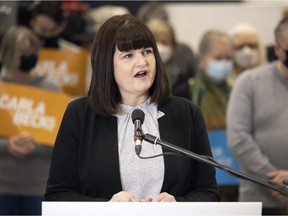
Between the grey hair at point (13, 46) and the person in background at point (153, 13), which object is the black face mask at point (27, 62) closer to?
the grey hair at point (13, 46)

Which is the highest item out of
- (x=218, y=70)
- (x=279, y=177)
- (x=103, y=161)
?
(x=218, y=70)

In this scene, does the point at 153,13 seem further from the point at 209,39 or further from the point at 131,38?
the point at 131,38

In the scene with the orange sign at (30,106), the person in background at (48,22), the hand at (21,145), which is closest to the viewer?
the hand at (21,145)

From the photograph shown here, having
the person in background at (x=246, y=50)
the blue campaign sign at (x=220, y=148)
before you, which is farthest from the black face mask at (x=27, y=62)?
the person in background at (x=246, y=50)

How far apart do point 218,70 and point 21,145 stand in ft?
5.47

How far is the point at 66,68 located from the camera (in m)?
5.88

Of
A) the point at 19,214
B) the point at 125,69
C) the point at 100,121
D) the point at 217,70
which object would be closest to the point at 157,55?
the point at 125,69

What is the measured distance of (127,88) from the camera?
3.01 meters

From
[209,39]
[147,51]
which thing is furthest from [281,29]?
[147,51]

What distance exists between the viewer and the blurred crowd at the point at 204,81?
4234mm

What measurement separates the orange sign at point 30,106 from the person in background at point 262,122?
3.87 feet

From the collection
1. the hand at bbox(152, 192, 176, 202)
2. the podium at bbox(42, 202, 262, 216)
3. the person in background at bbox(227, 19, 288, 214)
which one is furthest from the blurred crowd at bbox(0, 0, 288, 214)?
the podium at bbox(42, 202, 262, 216)

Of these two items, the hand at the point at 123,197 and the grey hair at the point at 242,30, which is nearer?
the hand at the point at 123,197

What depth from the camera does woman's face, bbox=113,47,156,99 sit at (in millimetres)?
2965
